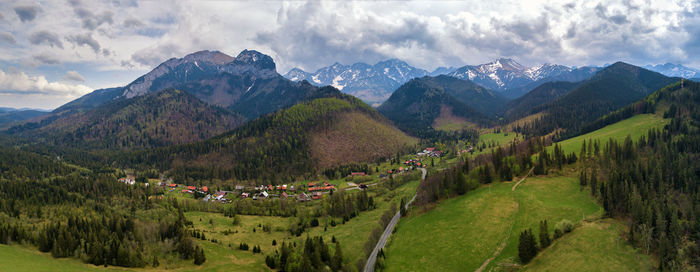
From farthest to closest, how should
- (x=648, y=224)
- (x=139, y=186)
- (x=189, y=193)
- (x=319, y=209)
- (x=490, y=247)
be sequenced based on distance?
(x=189, y=193), (x=139, y=186), (x=319, y=209), (x=490, y=247), (x=648, y=224)

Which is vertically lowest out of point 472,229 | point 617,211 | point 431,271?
point 431,271

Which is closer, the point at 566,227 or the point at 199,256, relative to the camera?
the point at 566,227

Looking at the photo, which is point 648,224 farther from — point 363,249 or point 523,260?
point 363,249

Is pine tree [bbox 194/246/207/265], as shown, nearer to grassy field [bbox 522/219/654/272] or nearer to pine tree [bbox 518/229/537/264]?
grassy field [bbox 522/219/654/272]

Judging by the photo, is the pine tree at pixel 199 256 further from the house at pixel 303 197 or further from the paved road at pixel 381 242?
the house at pixel 303 197

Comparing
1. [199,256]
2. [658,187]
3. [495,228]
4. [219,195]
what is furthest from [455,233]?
[219,195]

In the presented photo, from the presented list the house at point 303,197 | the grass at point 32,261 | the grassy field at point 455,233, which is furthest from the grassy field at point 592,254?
the house at point 303,197

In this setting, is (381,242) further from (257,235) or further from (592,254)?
(592,254)

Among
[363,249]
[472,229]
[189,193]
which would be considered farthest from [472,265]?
[189,193]
